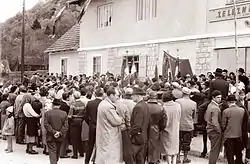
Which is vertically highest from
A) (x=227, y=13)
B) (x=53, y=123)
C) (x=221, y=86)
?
(x=227, y=13)

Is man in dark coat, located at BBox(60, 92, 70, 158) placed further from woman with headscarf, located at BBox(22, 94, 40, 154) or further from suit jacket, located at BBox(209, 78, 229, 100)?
suit jacket, located at BBox(209, 78, 229, 100)

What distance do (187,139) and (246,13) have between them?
7.46 m

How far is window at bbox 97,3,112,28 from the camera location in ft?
90.7

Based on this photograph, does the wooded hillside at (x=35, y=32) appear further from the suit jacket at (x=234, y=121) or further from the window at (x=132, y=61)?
the suit jacket at (x=234, y=121)

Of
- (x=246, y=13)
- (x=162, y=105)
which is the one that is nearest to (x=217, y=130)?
(x=162, y=105)

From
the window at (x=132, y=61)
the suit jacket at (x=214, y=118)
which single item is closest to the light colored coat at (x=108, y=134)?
the suit jacket at (x=214, y=118)

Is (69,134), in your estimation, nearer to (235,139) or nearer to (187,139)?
(187,139)

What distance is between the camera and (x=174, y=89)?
13164 millimetres

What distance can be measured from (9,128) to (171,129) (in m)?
5.65

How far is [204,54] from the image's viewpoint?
20.4m

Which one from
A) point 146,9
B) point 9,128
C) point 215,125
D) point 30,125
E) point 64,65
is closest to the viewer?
point 215,125

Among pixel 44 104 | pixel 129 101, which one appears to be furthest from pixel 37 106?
pixel 129 101

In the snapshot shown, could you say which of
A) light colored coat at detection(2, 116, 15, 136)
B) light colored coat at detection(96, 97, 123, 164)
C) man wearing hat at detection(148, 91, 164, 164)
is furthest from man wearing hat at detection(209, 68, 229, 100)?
light colored coat at detection(2, 116, 15, 136)

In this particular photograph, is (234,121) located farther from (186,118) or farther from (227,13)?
(227,13)
